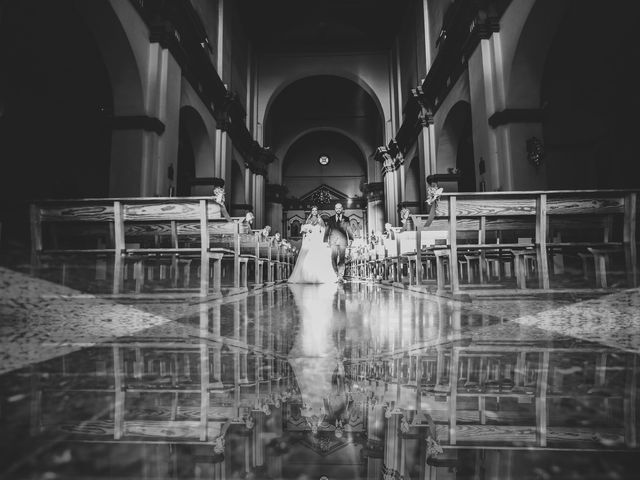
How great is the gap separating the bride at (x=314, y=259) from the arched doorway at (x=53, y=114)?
4.07 metres

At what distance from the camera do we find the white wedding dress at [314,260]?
7539 millimetres

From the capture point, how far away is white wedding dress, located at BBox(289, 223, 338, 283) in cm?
754

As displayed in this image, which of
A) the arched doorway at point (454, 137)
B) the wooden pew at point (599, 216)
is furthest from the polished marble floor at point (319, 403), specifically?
the arched doorway at point (454, 137)

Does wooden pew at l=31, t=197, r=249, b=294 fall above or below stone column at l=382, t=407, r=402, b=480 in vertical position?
above

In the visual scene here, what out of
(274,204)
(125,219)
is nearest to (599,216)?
(125,219)

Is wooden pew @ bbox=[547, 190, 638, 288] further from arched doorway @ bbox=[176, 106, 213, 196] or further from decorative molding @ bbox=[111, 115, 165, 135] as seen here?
arched doorway @ bbox=[176, 106, 213, 196]

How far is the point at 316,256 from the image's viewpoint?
25.1ft

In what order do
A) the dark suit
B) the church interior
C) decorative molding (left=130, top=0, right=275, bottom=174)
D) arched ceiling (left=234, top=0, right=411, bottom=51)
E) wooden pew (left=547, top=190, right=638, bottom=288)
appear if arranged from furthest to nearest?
arched ceiling (left=234, top=0, right=411, bottom=51)
the dark suit
decorative molding (left=130, top=0, right=275, bottom=174)
wooden pew (left=547, top=190, right=638, bottom=288)
the church interior

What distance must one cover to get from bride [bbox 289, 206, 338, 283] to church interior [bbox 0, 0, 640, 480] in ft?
0.34

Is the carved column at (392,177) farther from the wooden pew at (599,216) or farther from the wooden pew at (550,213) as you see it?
the wooden pew at (550,213)

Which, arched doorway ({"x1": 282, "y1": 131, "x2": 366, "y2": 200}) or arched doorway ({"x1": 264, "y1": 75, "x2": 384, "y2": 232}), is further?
arched doorway ({"x1": 282, "y1": 131, "x2": 366, "y2": 200})

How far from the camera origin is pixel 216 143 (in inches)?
415

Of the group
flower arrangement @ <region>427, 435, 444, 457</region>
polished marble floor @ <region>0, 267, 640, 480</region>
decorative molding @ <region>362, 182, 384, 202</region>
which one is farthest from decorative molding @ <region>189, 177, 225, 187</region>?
decorative molding @ <region>362, 182, 384, 202</region>

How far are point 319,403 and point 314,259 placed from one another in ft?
22.6
